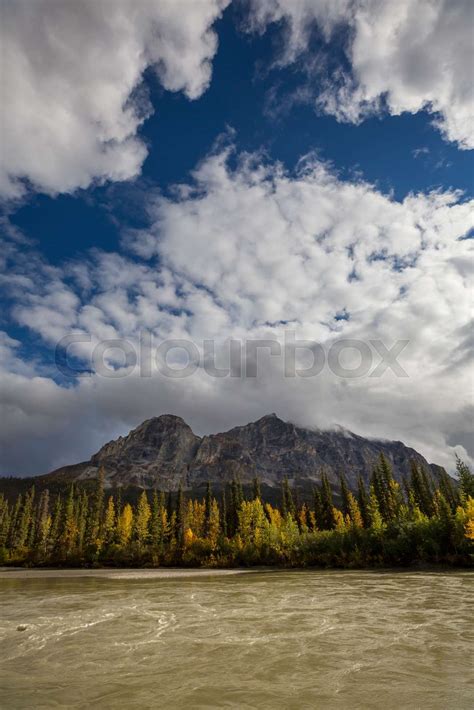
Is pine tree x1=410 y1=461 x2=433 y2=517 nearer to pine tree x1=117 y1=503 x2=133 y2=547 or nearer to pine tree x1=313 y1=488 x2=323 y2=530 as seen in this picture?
pine tree x1=313 y1=488 x2=323 y2=530

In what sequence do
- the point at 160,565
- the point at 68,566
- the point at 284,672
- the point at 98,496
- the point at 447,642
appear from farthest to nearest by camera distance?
1. the point at 98,496
2. the point at 68,566
3. the point at 160,565
4. the point at 447,642
5. the point at 284,672

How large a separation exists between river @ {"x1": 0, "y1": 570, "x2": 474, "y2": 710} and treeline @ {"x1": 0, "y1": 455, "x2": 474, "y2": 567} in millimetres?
27784

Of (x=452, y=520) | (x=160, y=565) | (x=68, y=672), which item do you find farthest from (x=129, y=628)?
(x=160, y=565)

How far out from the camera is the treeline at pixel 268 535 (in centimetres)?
5125

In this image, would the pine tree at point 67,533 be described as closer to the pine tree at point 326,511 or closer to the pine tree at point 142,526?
the pine tree at point 142,526

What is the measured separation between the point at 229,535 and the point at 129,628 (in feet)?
306

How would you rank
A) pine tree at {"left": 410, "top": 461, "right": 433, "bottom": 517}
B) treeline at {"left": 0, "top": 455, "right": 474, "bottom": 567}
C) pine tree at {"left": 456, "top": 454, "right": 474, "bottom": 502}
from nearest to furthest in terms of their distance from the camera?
treeline at {"left": 0, "top": 455, "right": 474, "bottom": 567}
pine tree at {"left": 456, "top": 454, "right": 474, "bottom": 502}
pine tree at {"left": 410, "top": 461, "right": 433, "bottom": 517}

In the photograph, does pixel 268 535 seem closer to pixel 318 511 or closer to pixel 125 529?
pixel 125 529

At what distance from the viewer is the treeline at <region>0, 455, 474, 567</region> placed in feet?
168

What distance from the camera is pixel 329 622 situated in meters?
18.0

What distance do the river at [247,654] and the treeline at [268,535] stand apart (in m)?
27.8

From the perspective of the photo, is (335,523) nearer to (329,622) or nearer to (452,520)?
(452,520)

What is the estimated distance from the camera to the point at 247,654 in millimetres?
13125

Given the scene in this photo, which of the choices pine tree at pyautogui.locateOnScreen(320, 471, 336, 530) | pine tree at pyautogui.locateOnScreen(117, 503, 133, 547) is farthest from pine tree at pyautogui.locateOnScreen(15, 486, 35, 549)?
pine tree at pyautogui.locateOnScreen(320, 471, 336, 530)
